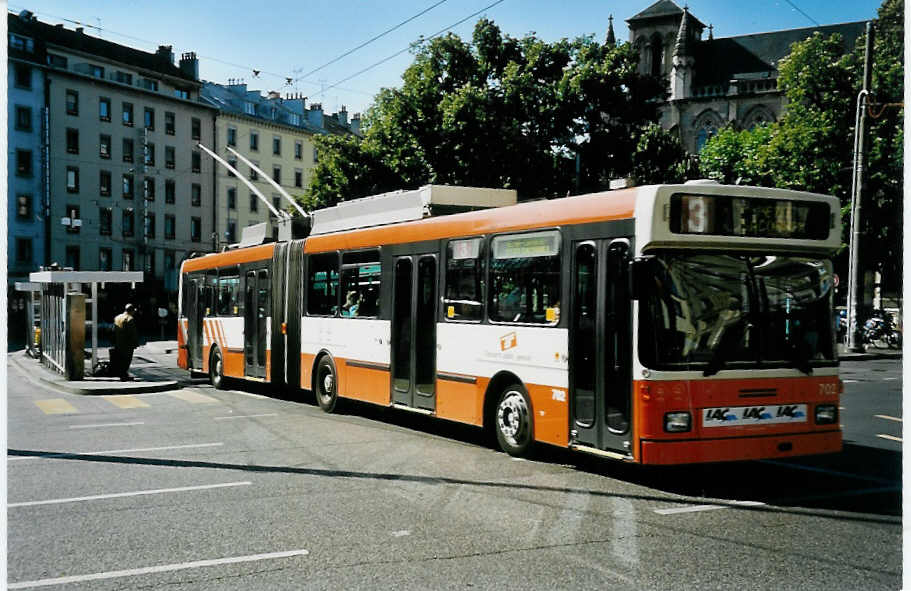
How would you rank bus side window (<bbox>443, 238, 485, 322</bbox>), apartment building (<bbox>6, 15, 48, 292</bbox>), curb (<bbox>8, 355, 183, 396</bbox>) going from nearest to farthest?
bus side window (<bbox>443, 238, 485, 322</bbox>), curb (<bbox>8, 355, 183, 396</bbox>), apartment building (<bbox>6, 15, 48, 292</bbox>)

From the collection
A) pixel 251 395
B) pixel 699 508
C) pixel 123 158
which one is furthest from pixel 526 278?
pixel 123 158

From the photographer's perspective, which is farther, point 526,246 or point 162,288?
point 162,288

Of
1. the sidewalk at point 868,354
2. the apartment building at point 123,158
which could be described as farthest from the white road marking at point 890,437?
the apartment building at point 123,158

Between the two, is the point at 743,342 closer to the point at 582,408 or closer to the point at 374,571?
the point at 582,408

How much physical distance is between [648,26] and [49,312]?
61.9 ft

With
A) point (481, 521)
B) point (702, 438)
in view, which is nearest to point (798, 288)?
point (702, 438)

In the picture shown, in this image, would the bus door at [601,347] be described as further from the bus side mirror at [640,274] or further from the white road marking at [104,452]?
the white road marking at [104,452]

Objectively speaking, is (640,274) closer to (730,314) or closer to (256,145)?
(730,314)

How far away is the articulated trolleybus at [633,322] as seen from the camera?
8.13 metres

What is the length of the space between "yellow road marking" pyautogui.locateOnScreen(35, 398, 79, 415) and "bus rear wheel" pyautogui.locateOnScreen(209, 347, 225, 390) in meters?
3.13

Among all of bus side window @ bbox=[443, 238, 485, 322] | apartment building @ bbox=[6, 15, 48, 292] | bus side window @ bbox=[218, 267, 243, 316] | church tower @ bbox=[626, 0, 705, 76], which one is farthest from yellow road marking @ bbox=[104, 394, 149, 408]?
apartment building @ bbox=[6, 15, 48, 292]

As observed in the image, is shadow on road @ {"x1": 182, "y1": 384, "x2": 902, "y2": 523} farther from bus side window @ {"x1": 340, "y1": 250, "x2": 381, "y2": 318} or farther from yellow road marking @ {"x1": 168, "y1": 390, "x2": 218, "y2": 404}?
yellow road marking @ {"x1": 168, "y1": 390, "x2": 218, "y2": 404}

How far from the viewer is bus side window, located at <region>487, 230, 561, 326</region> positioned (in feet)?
31.3

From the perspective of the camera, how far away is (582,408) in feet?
29.5
